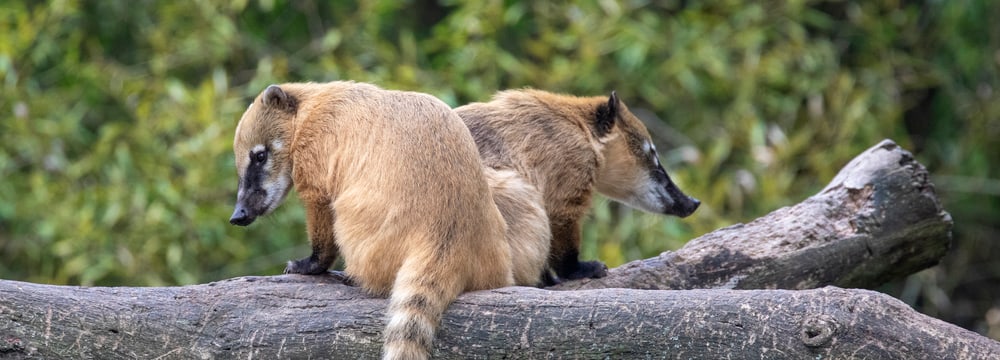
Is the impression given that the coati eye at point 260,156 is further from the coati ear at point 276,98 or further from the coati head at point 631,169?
the coati head at point 631,169

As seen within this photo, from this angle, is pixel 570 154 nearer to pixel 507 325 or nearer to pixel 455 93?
pixel 507 325

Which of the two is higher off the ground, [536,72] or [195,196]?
[536,72]

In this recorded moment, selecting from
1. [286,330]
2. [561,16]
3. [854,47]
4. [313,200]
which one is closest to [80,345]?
[286,330]

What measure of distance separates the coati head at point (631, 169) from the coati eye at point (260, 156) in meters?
1.59

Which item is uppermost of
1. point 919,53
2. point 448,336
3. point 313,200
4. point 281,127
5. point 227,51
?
point 227,51

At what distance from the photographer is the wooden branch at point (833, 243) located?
450 cm

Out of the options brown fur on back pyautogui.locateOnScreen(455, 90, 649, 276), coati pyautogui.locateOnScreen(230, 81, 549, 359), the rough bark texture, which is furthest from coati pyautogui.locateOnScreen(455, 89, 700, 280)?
the rough bark texture

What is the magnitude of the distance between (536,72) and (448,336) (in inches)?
177

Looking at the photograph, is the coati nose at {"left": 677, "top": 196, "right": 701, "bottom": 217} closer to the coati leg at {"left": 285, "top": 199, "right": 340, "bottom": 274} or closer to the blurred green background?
the blurred green background

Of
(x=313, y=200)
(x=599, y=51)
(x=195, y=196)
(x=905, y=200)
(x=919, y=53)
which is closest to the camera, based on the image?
(x=313, y=200)

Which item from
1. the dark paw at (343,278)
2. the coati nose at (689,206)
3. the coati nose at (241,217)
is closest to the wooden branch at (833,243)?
the coati nose at (689,206)

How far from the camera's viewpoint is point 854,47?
9.28 m

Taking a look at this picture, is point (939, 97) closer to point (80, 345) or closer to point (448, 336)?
point (448, 336)

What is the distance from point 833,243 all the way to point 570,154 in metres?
1.23
